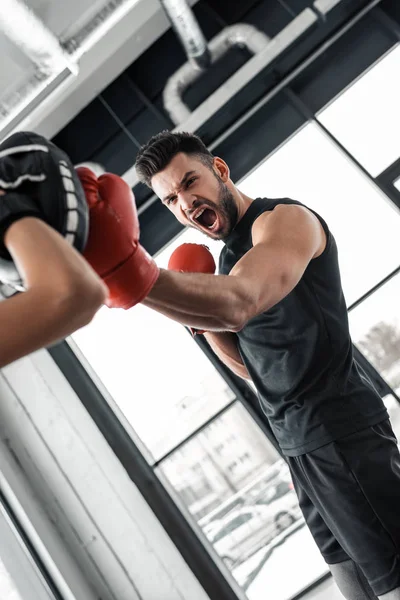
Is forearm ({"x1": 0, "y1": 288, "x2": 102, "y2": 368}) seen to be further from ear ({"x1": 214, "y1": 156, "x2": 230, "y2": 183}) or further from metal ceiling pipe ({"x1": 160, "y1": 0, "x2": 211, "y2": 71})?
metal ceiling pipe ({"x1": 160, "y1": 0, "x2": 211, "y2": 71})

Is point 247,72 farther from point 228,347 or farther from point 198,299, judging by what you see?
point 198,299

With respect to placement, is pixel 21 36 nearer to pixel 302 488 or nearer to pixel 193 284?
pixel 193 284

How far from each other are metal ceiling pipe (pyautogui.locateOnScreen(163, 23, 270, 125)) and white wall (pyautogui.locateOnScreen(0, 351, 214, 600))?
5.25 ft

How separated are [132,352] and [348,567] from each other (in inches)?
69.7

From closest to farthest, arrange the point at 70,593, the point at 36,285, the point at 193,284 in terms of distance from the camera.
Answer: 1. the point at 36,285
2. the point at 193,284
3. the point at 70,593

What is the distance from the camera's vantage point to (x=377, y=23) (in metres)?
3.18

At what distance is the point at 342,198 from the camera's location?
2.91 meters

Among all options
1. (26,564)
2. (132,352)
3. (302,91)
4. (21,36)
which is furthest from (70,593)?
(302,91)

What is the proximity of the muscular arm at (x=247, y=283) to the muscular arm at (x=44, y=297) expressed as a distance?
26 centimetres

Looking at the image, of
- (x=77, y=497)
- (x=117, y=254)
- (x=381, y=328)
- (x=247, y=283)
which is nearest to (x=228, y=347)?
(x=247, y=283)

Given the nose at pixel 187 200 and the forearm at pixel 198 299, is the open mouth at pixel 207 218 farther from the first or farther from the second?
the forearm at pixel 198 299

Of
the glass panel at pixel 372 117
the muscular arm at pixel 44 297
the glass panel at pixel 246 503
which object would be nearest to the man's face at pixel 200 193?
the muscular arm at pixel 44 297

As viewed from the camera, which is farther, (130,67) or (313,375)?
(130,67)

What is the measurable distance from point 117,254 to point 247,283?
0.29 metres
